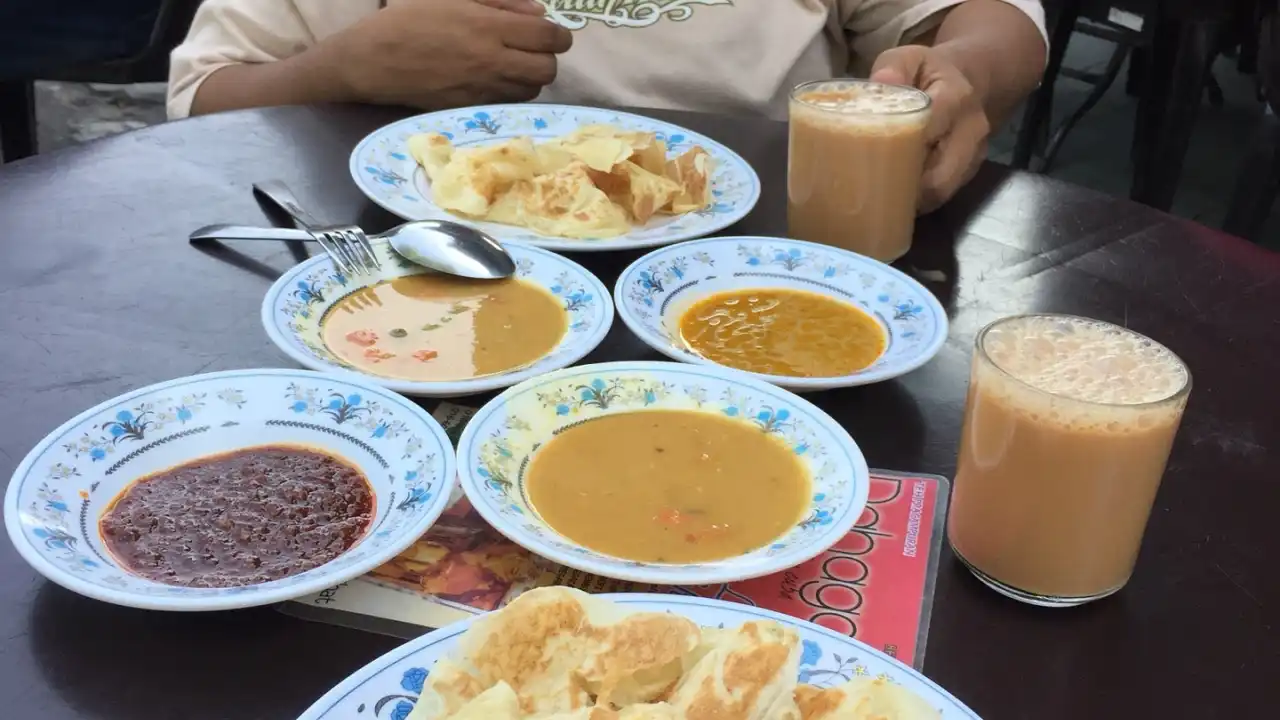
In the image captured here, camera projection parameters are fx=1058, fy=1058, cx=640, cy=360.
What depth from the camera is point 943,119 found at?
1718mm

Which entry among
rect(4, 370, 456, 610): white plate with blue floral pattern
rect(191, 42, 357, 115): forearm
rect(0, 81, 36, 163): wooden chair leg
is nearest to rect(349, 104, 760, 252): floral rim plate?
rect(191, 42, 357, 115): forearm

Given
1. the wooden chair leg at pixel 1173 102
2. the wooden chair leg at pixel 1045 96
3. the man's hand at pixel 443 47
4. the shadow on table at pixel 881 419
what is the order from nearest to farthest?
the shadow on table at pixel 881 419 → the man's hand at pixel 443 47 → the wooden chair leg at pixel 1173 102 → the wooden chair leg at pixel 1045 96

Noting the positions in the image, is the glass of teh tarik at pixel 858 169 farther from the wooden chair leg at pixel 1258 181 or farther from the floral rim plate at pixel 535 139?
the wooden chair leg at pixel 1258 181

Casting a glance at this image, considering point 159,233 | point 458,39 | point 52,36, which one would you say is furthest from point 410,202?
point 52,36

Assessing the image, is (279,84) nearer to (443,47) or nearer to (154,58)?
(443,47)

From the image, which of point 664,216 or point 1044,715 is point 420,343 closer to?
point 664,216

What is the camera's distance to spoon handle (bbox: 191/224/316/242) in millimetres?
1460

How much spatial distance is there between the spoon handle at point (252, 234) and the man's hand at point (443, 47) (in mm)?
584

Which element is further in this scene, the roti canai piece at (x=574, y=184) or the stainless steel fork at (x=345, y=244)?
the roti canai piece at (x=574, y=184)

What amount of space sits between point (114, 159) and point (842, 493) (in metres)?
1.35

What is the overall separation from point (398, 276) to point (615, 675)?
89 cm

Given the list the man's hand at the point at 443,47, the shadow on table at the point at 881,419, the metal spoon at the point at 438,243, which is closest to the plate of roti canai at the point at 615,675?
the shadow on table at the point at 881,419

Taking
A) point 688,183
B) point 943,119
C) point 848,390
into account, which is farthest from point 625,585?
point 943,119

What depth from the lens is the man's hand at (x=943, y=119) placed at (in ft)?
5.53
